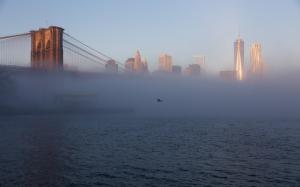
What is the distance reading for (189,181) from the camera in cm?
2620

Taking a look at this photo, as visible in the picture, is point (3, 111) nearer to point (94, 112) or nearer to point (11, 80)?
point (11, 80)

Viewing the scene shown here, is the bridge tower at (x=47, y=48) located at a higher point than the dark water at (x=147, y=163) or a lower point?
higher

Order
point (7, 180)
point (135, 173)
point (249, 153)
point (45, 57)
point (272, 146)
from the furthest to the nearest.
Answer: point (45, 57) → point (272, 146) → point (249, 153) → point (135, 173) → point (7, 180)

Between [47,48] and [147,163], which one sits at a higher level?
[47,48]

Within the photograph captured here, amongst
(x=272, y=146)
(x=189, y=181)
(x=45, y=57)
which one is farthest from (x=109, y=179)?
(x=45, y=57)

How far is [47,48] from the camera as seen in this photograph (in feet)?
314

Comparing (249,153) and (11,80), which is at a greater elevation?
(11,80)

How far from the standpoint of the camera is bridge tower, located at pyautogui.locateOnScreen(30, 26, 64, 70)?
306 ft

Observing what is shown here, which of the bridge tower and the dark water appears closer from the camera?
the dark water

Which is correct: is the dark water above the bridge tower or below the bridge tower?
below

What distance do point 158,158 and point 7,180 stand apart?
13.2m

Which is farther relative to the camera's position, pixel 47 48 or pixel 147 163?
pixel 47 48

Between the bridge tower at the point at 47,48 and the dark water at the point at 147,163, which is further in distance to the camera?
the bridge tower at the point at 47,48

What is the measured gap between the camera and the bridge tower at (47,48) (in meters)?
93.3
